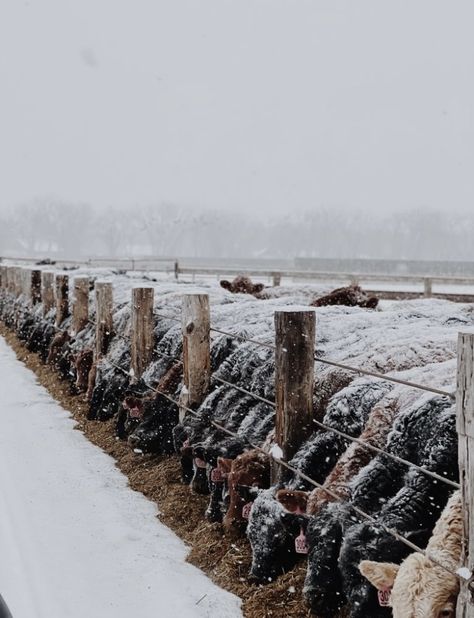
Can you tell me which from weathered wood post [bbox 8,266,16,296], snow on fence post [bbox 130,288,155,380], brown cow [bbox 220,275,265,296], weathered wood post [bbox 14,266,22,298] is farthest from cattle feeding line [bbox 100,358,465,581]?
weathered wood post [bbox 8,266,16,296]

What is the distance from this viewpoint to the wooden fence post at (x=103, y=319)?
31.7 ft

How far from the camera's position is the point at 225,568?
4652 mm

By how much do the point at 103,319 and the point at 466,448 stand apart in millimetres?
7247

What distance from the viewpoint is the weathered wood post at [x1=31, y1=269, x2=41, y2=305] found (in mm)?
16453

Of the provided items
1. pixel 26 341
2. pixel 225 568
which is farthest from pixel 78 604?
pixel 26 341

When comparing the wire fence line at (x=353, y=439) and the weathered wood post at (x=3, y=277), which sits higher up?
the weathered wood post at (x=3, y=277)

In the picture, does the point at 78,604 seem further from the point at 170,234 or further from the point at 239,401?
the point at 170,234

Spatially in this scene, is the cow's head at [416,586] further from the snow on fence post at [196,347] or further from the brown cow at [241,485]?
the snow on fence post at [196,347]

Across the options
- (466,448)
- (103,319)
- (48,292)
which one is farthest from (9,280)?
(466,448)

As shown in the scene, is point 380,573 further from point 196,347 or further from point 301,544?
point 196,347

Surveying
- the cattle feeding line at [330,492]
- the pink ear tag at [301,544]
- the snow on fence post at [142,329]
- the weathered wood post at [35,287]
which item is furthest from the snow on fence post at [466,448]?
the weathered wood post at [35,287]

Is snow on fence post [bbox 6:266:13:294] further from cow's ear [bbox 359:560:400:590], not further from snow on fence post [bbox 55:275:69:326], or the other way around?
cow's ear [bbox 359:560:400:590]

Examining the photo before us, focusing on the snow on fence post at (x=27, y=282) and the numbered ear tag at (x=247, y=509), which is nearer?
the numbered ear tag at (x=247, y=509)

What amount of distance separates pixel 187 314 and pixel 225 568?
249cm
